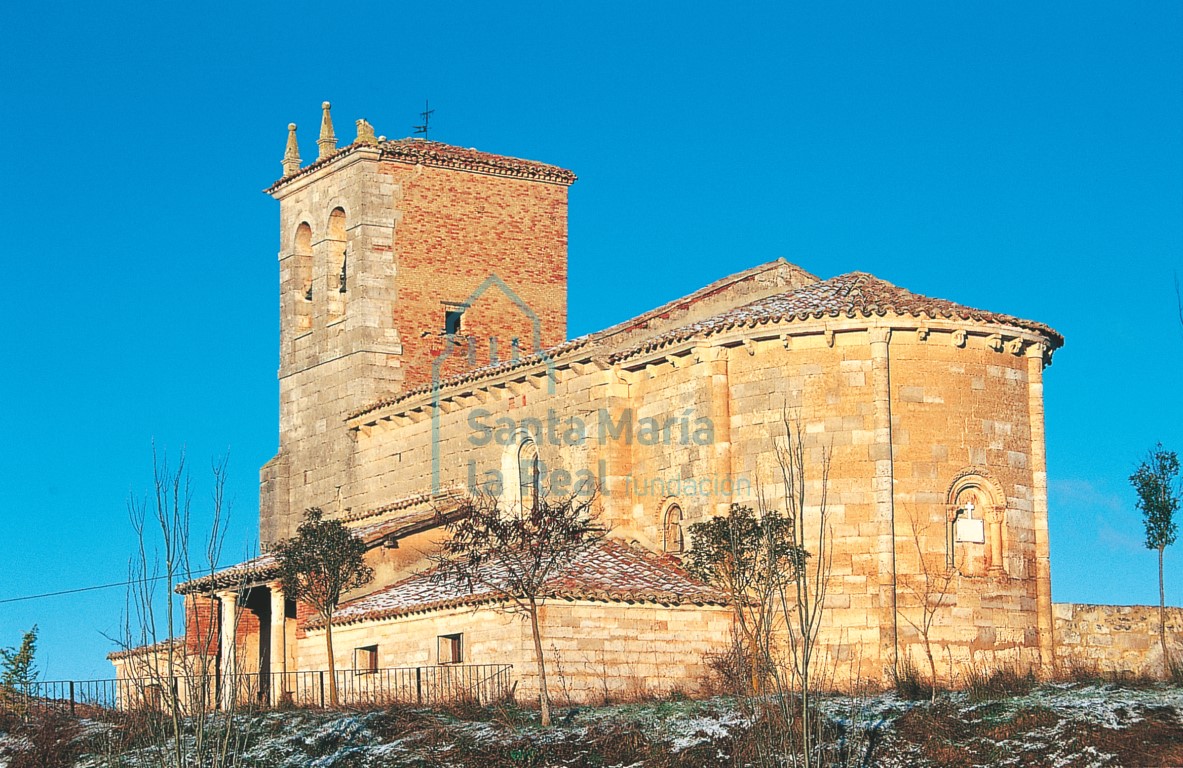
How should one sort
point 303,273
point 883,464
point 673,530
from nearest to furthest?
point 883,464 < point 673,530 < point 303,273

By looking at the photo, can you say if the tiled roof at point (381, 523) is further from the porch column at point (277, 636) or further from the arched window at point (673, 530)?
the arched window at point (673, 530)

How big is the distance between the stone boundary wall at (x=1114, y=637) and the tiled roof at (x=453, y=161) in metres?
17.3

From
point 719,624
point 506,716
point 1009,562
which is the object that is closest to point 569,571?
point 719,624

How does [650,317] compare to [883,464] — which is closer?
[883,464]

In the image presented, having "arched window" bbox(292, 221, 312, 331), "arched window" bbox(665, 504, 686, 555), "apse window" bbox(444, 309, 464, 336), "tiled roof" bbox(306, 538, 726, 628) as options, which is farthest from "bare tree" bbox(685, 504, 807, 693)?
"arched window" bbox(292, 221, 312, 331)

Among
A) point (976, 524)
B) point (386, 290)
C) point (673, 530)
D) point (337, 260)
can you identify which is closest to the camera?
point (976, 524)

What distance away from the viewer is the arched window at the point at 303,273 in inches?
1594

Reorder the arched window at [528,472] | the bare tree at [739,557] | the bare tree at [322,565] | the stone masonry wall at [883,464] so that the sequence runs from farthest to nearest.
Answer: the arched window at [528,472] → the bare tree at [322,565] → the stone masonry wall at [883,464] → the bare tree at [739,557]

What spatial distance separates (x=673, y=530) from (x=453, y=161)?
12.8 m

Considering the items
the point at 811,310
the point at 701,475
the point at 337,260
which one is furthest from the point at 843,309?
the point at 337,260

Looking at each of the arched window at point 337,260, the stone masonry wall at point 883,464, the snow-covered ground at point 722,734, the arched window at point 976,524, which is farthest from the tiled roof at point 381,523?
the arched window at point 976,524

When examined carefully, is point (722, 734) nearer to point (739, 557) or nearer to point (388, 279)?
point (739, 557)

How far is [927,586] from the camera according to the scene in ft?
89.5

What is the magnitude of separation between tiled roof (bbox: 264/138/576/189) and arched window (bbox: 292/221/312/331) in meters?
1.37
